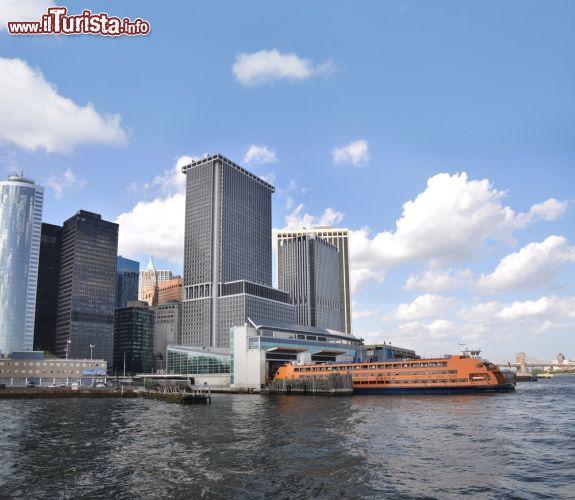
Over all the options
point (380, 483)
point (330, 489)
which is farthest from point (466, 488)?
point (330, 489)

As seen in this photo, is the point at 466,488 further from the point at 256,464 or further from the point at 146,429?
the point at 146,429

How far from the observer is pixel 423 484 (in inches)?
1638

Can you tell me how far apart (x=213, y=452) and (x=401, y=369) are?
117m

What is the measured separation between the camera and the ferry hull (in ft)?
497

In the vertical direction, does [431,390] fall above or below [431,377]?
below

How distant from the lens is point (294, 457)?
2058 inches

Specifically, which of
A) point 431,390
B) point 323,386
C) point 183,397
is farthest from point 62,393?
point 431,390

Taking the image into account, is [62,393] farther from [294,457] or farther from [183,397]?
[294,457]

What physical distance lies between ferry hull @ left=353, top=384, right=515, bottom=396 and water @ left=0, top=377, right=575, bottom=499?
210ft

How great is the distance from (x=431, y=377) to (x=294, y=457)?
113m

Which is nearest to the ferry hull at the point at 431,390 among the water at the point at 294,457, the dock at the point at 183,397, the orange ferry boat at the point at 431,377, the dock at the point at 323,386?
the orange ferry boat at the point at 431,377

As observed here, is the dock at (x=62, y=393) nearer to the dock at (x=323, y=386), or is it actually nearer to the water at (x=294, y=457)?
the dock at (x=323, y=386)

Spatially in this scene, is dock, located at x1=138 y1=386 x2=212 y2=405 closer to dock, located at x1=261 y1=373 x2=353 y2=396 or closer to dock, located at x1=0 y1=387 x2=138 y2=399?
dock, located at x1=0 y1=387 x2=138 y2=399

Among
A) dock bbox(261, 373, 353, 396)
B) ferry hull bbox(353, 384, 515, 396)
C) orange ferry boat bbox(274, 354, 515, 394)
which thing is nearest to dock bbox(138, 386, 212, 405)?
dock bbox(261, 373, 353, 396)
